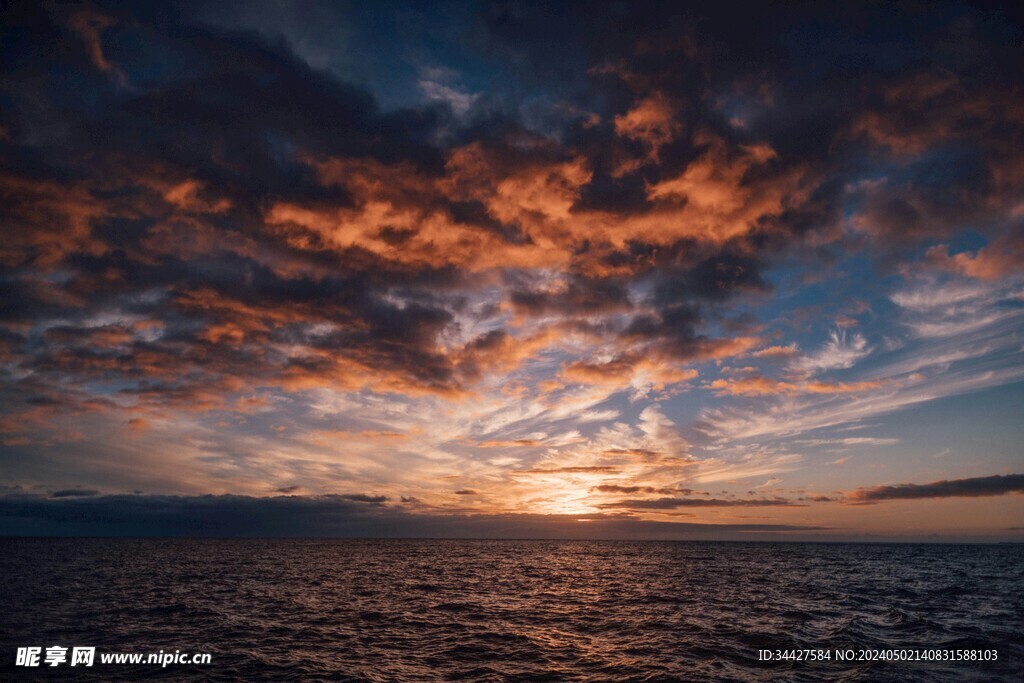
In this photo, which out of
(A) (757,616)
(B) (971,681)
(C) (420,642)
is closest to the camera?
(B) (971,681)

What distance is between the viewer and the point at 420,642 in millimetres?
25406

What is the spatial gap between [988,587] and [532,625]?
6004 centimetres

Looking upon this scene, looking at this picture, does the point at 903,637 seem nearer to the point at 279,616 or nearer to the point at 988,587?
the point at 279,616

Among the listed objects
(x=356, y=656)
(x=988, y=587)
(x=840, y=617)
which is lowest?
(x=988, y=587)

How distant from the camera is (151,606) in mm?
34750

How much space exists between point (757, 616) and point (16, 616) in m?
49.7

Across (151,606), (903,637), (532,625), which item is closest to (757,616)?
(903,637)

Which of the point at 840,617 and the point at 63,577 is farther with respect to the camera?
the point at 63,577

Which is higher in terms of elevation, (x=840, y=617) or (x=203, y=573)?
(x=840, y=617)

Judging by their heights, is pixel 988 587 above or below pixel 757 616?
below

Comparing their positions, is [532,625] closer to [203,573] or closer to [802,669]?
[802,669]

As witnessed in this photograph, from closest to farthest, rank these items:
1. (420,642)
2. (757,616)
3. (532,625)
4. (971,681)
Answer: (971,681)
(420,642)
(532,625)
(757,616)

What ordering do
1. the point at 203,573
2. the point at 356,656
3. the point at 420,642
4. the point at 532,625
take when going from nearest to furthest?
the point at 356,656, the point at 420,642, the point at 532,625, the point at 203,573

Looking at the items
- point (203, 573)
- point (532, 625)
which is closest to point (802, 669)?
point (532, 625)
